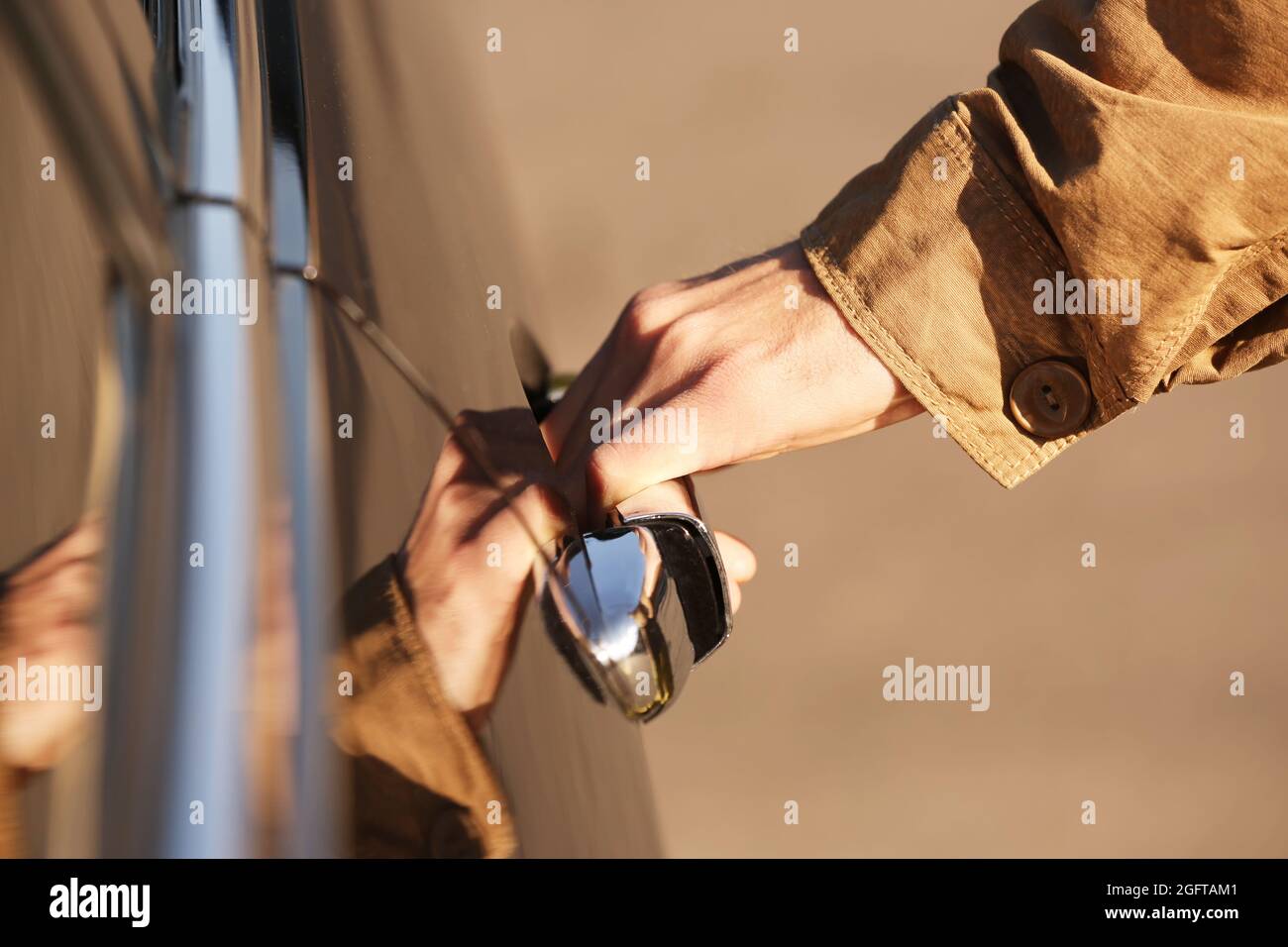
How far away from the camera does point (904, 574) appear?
2.81m

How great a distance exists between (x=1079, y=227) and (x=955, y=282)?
94mm

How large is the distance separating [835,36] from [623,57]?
1.99ft

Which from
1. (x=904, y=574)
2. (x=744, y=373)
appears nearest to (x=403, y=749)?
(x=744, y=373)

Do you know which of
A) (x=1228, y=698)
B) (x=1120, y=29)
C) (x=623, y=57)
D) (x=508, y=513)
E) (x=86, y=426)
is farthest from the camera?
(x=623, y=57)

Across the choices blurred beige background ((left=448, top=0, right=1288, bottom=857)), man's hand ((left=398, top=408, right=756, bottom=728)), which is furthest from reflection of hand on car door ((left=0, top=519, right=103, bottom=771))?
blurred beige background ((left=448, top=0, right=1288, bottom=857))

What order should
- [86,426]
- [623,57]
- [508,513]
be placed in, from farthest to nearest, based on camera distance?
[623,57], [508,513], [86,426]

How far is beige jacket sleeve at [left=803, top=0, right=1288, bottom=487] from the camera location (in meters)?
0.87

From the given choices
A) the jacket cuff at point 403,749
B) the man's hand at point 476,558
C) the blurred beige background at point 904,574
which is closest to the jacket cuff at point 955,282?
the man's hand at point 476,558

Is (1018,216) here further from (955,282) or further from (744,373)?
(744,373)

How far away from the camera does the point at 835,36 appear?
3537 mm

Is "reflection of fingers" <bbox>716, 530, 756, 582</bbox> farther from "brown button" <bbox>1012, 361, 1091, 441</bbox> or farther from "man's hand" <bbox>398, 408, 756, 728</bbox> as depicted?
"man's hand" <bbox>398, 408, 756, 728</bbox>

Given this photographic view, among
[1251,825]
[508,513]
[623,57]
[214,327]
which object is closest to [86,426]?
[214,327]

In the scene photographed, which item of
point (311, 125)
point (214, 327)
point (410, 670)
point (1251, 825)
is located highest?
point (311, 125)
